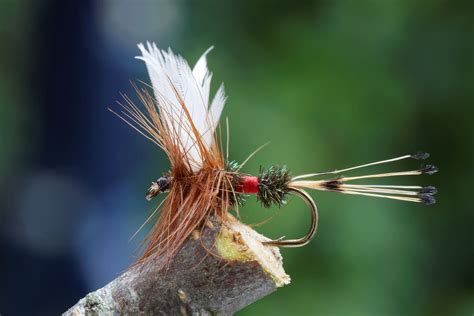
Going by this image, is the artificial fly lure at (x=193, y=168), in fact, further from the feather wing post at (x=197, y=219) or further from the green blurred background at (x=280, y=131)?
the green blurred background at (x=280, y=131)

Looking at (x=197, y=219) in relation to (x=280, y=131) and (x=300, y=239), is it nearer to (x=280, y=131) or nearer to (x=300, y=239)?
(x=300, y=239)

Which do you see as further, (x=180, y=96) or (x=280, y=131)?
(x=280, y=131)

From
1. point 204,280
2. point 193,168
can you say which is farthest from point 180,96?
point 204,280

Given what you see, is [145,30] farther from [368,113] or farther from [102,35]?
[368,113]

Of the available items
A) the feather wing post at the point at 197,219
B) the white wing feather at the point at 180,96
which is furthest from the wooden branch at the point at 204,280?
the white wing feather at the point at 180,96

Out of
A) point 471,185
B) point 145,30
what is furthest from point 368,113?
point 145,30
